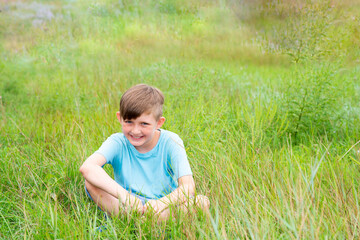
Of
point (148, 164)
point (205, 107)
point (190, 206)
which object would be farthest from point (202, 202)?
point (205, 107)

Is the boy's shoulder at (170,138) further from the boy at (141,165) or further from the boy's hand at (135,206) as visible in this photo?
the boy's hand at (135,206)

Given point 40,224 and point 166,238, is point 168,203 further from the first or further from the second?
point 40,224

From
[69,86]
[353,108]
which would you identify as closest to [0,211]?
[69,86]

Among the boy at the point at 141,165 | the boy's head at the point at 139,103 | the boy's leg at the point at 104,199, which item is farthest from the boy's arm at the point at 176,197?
the boy's head at the point at 139,103

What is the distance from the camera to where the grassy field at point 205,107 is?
6.05 feet

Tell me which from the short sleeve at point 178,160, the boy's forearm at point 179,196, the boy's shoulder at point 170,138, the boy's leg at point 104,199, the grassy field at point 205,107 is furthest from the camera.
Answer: the boy's shoulder at point 170,138

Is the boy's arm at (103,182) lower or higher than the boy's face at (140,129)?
lower

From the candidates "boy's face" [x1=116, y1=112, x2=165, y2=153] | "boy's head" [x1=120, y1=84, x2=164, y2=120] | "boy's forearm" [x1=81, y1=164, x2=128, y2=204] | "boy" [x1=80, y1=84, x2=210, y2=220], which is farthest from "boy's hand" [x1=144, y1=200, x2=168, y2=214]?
"boy's head" [x1=120, y1=84, x2=164, y2=120]

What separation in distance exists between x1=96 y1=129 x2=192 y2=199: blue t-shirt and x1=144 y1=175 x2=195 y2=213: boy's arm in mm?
123

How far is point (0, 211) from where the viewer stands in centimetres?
215

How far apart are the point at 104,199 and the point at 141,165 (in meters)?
0.35

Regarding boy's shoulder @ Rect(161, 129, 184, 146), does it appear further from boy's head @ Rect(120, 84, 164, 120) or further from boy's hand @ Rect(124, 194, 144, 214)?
boy's hand @ Rect(124, 194, 144, 214)

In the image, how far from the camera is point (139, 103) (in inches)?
86.5

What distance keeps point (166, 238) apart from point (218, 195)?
15.3 inches
